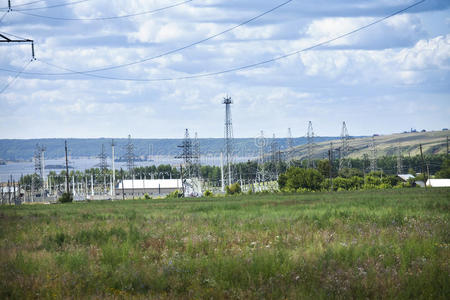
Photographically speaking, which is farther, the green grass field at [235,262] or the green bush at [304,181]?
the green bush at [304,181]

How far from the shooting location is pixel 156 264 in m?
13.2

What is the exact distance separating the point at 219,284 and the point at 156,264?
8.51ft

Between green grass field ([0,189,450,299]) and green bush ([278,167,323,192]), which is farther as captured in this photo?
green bush ([278,167,323,192])

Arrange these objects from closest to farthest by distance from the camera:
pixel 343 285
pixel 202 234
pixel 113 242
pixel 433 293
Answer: pixel 433 293
pixel 343 285
pixel 113 242
pixel 202 234

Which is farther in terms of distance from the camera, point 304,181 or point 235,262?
point 304,181

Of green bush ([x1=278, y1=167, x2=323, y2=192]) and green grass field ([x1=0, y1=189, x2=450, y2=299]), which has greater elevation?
green grass field ([x1=0, y1=189, x2=450, y2=299])

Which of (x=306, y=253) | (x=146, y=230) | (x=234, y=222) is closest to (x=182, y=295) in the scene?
(x=306, y=253)

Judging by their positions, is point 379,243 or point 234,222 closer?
point 379,243

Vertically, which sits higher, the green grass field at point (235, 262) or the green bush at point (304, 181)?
the green grass field at point (235, 262)

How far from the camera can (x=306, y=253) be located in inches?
546

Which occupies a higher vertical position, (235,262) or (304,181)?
(235,262)

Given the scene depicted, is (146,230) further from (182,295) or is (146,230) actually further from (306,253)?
(182,295)

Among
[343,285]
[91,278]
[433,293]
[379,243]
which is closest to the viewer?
[433,293]

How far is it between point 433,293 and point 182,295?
5119mm
